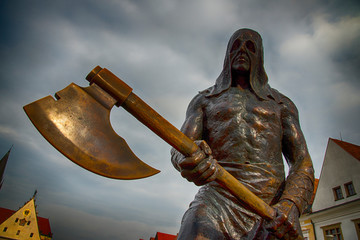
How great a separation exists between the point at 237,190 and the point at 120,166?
85 centimetres

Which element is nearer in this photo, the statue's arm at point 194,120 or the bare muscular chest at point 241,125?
the bare muscular chest at point 241,125

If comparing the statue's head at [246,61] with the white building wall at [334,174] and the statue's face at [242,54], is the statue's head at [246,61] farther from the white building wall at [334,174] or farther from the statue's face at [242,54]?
the white building wall at [334,174]

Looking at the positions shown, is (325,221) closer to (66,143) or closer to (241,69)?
(241,69)

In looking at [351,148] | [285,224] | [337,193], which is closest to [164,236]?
[337,193]

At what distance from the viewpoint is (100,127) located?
4.89ft

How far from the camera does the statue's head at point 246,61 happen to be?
2732 mm

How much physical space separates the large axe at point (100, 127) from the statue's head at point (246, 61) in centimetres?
125

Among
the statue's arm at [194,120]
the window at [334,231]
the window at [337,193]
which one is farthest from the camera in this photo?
the window at [337,193]

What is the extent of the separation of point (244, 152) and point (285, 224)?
0.70m

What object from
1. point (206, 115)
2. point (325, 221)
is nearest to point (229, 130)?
point (206, 115)

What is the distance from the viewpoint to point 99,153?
1.41 meters

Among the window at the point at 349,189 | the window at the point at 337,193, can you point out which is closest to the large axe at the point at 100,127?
the window at the point at 349,189

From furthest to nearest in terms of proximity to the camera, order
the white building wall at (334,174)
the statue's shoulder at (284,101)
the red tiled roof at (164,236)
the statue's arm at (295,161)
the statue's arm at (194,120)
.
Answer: the red tiled roof at (164,236)
the white building wall at (334,174)
the statue's shoulder at (284,101)
the statue's arm at (194,120)
the statue's arm at (295,161)

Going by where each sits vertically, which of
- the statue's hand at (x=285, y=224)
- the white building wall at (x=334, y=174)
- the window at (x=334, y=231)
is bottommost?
the statue's hand at (x=285, y=224)
